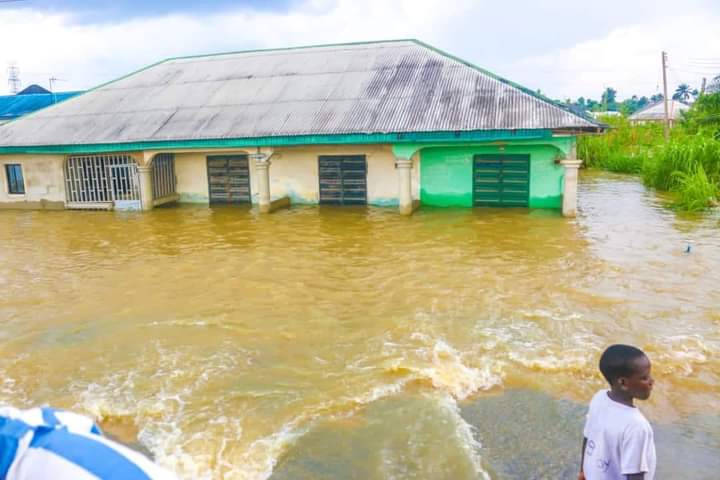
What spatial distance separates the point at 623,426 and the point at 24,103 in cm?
3831

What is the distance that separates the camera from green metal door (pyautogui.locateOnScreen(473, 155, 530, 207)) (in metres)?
15.5

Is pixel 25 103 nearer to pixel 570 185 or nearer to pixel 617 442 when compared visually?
pixel 570 185

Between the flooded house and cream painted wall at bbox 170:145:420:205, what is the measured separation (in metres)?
0.03

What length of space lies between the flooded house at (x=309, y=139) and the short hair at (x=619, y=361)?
37.3ft

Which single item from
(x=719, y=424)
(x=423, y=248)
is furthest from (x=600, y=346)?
(x=423, y=248)

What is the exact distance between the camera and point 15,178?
63.0 ft

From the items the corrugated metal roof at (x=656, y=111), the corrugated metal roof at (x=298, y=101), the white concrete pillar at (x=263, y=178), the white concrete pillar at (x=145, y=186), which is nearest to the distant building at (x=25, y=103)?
the corrugated metal roof at (x=298, y=101)

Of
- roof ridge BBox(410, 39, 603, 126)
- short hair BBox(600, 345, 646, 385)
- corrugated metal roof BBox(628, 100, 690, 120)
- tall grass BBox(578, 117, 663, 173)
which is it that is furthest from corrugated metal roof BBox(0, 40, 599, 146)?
corrugated metal roof BBox(628, 100, 690, 120)

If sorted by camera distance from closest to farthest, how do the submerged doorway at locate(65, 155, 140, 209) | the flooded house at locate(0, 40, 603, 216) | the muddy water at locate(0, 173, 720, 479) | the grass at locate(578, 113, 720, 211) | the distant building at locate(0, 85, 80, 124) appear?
the muddy water at locate(0, 173, 720, 479) < the flooded house at locate(0, 40, 603, 216) < the grass at locate(578, 113, 720, 211) < the submerged doorway at locate(65, 155, 140, 209) < the distant building at locate(0, 85, 80, 124)

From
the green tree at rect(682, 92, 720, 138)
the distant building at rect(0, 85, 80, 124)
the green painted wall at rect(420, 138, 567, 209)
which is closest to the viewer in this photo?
the green painted wall at rect(420, 138, 567, 209)

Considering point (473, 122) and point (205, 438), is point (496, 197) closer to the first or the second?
point (473, 122)

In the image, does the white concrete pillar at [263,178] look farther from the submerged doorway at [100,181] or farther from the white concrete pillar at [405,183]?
the submerged doorway at [100,181]

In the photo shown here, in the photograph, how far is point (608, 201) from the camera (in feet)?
57.1

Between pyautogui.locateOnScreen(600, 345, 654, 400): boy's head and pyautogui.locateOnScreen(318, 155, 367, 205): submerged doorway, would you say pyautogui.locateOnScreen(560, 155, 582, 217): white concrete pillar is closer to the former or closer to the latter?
pyautogui.locateOnScreen(318, 155, 367, 205): submerged doorway
